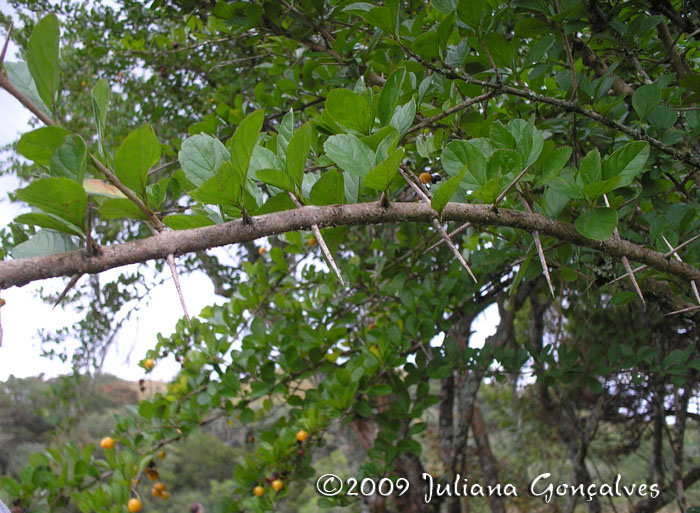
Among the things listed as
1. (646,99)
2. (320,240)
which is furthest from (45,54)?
(646,99)

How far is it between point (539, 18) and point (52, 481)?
1925 mm

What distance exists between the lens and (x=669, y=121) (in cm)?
91

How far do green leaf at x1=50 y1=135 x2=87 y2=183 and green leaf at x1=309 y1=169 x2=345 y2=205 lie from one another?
0.27 metres

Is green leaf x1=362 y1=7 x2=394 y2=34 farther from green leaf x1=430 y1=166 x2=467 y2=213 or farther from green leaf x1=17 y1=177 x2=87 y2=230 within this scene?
green leaf x1=17 y1=177 x2=87 y2=230

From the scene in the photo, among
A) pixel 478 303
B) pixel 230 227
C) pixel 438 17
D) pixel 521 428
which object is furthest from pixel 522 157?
pixel 521 428

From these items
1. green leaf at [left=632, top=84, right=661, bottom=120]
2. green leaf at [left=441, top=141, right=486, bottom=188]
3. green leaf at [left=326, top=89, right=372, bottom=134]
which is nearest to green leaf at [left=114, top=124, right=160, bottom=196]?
green leaf at [left=326, top=89, right=372, bottom=134]

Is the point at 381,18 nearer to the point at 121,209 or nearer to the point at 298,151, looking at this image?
the point at 298,151

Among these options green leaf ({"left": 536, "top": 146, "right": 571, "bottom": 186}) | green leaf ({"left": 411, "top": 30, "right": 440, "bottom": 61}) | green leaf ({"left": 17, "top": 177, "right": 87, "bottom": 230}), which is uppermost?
green leaf ({"left": 411, "top": 30, "right": 440, "bottom": 61})

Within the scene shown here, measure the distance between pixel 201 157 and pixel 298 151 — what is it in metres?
0.12

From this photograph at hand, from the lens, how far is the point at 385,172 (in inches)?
22.8

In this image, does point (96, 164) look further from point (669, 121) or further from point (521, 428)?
point (521, 428)

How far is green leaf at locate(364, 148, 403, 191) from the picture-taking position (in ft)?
1.82

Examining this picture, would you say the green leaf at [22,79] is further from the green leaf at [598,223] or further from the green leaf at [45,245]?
the green leaf at [598,223]

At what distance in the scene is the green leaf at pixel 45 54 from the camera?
0.44 meters
